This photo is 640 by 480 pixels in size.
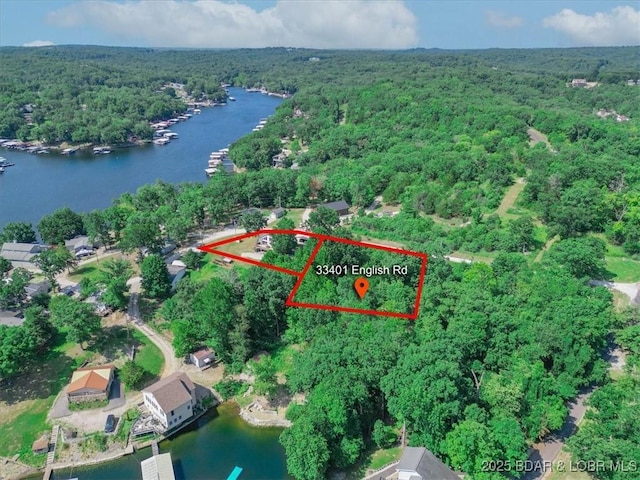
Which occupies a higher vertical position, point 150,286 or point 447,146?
point 447,146

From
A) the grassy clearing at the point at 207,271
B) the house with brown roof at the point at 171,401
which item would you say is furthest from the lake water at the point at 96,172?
the house with brown roof at the point at 171,401

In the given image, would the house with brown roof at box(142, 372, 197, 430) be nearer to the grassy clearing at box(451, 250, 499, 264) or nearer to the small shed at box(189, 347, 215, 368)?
the small shed at box(189, 347, 215, 368)

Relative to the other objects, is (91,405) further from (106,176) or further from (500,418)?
(106,176)

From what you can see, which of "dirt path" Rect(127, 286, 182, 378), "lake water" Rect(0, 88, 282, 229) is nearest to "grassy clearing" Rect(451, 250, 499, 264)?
"dirt path" Rect(127, 286, 182, 378)

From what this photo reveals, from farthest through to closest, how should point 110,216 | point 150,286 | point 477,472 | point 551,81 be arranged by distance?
point 551,81 < point 110,216 < point 150,286 < point 477,472

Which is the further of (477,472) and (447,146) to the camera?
(447,146)

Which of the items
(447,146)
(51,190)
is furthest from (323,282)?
(51,190)
